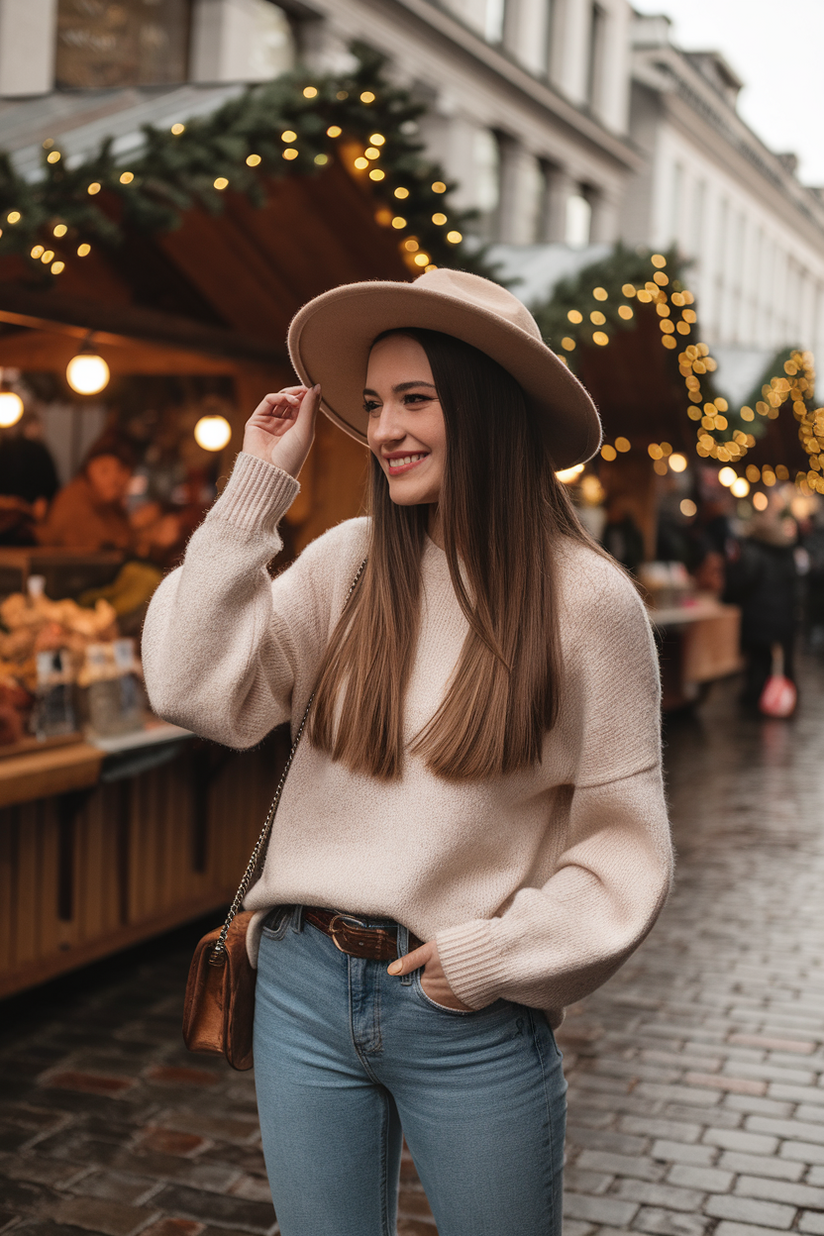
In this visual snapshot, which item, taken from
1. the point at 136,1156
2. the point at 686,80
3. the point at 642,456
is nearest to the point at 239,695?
the point at 136,1156

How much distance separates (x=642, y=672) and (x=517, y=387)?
48cm

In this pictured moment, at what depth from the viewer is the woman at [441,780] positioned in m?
1.91

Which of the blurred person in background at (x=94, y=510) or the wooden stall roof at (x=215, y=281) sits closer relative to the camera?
the wooden stall roof at (x=215, y=281)

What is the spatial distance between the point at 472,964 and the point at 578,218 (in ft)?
92.6

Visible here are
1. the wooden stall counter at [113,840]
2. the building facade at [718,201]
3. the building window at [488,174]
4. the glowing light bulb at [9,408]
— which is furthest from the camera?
the building facade at [718,201]

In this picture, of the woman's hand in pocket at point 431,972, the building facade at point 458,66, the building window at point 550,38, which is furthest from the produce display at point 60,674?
the building window at point 550,38

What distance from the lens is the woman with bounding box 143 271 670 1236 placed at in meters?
1.91

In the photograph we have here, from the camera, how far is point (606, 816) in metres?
2.00

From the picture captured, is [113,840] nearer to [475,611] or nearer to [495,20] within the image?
[475,611]

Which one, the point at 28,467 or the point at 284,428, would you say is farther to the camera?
the point at 28,467

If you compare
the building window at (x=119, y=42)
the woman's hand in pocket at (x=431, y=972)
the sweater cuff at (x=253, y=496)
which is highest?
the building window at (x=119, y=42)

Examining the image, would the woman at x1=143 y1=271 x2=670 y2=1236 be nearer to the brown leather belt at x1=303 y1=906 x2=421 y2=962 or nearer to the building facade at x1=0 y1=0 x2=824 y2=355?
the brown leather belt at x1=303 y1=906 x2=421 y2=962

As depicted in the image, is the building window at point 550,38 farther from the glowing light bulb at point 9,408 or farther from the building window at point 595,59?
the glowing light bulb at point 9,408

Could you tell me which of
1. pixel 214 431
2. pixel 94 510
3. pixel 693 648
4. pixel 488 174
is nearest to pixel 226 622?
pixel 94 510
